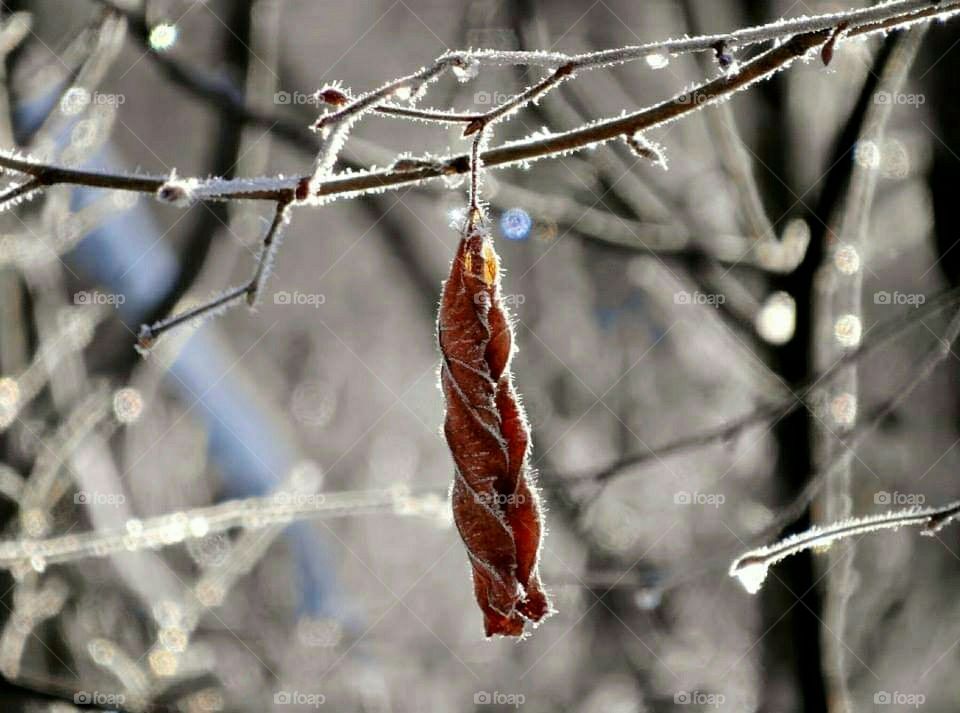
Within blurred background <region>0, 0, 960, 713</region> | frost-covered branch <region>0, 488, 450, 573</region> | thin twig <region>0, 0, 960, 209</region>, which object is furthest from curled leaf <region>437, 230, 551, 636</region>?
blurred background <region>0, 0, 960, 713</region>

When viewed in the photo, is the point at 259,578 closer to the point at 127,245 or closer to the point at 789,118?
the point at 127,245

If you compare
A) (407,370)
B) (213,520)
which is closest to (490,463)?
(213,520)

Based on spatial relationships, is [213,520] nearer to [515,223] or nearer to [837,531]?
[515,223]

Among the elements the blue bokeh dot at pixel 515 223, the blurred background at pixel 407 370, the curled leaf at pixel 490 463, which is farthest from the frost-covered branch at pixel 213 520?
the curled leaf at pixel 490 463

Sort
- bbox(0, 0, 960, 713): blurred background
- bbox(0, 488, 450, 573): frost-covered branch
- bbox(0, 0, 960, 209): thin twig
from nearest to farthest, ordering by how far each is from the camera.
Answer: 1. bbox(0, 0, 960, 209): thin twig
2. bbox(0, 488, 450, 573): frost-covered branch
3. bbox(0, 0, 960, 713): blurred background

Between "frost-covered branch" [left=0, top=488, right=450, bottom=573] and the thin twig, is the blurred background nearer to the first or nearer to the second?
"frost-covered branch" [left=0, top=488, right=450, bottom=573]
